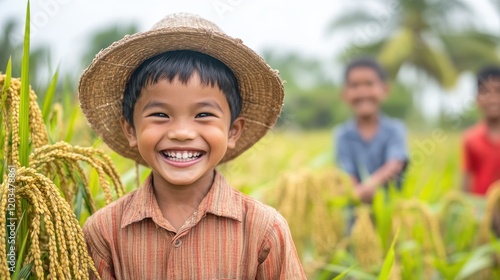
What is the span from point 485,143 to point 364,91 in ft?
3.81

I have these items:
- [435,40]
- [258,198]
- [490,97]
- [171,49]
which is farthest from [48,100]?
[435,40]

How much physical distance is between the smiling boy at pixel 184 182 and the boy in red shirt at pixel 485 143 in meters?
3.56

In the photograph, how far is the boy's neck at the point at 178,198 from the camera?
6.24 ft

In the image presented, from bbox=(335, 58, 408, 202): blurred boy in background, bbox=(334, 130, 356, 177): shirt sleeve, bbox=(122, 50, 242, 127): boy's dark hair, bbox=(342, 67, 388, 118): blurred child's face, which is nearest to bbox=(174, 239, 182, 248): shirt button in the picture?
bbox=(122, 50, 242, 127): boy's dark hair

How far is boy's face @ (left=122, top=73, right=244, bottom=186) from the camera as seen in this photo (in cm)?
181

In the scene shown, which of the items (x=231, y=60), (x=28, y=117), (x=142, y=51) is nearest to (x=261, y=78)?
(x=231, y=60)

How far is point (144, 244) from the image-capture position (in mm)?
1843

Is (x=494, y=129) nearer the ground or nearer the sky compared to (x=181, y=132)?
nearer the ground

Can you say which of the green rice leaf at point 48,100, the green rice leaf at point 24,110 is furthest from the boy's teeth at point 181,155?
the green rice leaf at point 48,100

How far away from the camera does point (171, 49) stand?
6.24 ft

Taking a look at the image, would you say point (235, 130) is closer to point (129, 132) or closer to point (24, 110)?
point (129, 132)

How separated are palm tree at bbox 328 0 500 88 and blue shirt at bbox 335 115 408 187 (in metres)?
25.5

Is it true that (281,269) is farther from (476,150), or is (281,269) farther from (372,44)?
(372,44)

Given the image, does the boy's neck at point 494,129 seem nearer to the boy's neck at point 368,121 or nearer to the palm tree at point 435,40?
the boy's neck at point 368,121
